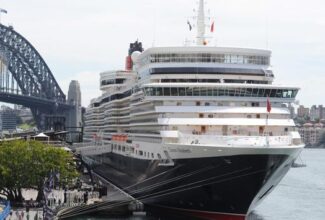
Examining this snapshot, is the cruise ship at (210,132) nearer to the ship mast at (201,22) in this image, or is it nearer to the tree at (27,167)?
the ship mast at (201,22)

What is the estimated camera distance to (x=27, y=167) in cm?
6662

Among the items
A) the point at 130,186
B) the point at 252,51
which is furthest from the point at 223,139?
the point at 130,186

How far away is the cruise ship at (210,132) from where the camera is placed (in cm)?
5347

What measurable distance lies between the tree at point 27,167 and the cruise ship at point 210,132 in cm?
813

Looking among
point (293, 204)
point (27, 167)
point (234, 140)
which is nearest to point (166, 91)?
point (234, 140)

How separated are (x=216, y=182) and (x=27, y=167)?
800 inches

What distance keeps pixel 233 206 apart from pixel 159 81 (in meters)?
12.4

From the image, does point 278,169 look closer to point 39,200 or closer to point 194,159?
point 194,159

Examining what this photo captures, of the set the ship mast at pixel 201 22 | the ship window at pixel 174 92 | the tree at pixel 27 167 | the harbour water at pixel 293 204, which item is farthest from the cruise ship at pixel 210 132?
the tree at pixel 27 167

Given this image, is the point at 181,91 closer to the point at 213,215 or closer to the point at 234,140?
the point at 234,140

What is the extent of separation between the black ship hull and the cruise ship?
0.07 m

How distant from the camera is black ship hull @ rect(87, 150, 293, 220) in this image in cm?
5294

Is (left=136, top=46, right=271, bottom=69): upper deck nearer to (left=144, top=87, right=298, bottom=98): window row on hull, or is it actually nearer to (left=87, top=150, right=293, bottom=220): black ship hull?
(left=144, top=87, right=298, bottom=98): window row on hull

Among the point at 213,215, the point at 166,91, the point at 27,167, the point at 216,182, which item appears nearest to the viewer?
the point at 216,182
